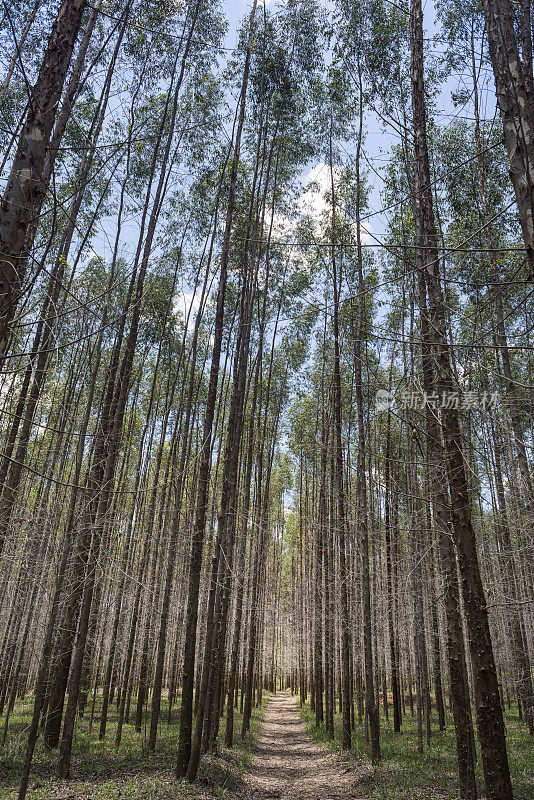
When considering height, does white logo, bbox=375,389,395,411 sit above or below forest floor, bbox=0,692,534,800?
above

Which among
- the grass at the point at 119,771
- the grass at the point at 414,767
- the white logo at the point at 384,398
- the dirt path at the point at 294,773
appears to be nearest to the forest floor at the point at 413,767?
the grass at the point at 414,767

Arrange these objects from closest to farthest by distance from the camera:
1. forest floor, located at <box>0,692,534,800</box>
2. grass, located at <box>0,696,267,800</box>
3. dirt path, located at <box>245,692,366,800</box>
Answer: grass, located at <box>0,696,267,800</box>
forest floor, located at <box>0,692,534,800</box>
dirt path, located at <box>245,692,366,800</box>

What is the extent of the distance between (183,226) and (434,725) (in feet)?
54.5

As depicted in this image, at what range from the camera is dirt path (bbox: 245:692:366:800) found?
23.5 feet

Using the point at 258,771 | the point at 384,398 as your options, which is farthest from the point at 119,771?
the point at 384,398

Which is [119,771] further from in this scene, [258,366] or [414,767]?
[258,366]

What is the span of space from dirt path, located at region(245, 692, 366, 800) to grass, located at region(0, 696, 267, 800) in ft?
1.21

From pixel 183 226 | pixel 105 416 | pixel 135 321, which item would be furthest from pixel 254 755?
pixel 183 226

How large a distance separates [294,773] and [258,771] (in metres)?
0.75

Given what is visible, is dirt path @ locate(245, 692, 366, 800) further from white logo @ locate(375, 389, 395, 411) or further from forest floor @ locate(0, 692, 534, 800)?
white logo @ locate(375, 389, 395, 411)

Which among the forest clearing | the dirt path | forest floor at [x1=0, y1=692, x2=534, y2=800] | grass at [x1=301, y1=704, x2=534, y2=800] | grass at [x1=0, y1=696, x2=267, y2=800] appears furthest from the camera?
the dirt path

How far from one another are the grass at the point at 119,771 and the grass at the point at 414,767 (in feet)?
6.83

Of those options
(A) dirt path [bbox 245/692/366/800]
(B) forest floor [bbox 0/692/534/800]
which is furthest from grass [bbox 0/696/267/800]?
(A) dirt path [bbox 245/692/366/800]

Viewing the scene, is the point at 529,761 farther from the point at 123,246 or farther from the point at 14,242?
the point at 123,246
